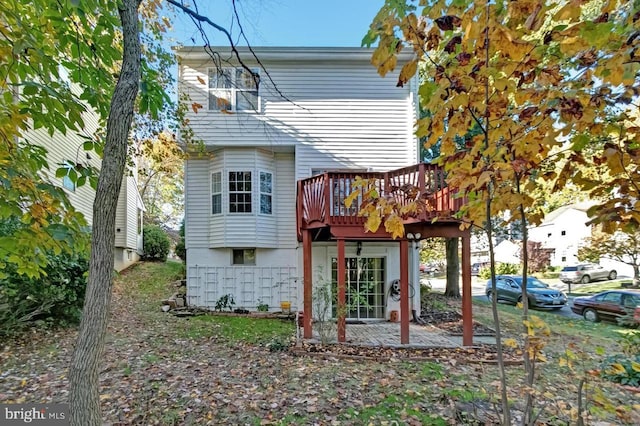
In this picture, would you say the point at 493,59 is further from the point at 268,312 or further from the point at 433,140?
the point at 268,312

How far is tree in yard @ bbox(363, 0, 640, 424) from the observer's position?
1797mm

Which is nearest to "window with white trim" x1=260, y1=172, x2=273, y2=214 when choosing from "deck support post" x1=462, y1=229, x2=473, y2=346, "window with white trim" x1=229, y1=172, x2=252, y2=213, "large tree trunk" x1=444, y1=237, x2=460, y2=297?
"window with white trim" x1=229, y1=172, x2=252, y2=213

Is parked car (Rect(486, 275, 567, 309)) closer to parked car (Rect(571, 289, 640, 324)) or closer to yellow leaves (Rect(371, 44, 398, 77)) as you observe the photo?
parked car (Rect(571, 289, 640, 324))

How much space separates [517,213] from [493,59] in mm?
984

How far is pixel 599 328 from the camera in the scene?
1044 centimetres

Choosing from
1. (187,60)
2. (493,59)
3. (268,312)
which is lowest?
(268,312)

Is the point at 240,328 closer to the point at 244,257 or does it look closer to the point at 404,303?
the point at 244,257

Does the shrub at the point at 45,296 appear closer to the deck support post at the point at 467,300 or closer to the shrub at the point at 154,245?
the deck support post at the point at 467,300

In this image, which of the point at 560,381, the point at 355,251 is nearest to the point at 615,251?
the point at 355,251

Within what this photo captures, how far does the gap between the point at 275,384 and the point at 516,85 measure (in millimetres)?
4419

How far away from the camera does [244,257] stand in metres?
10.9

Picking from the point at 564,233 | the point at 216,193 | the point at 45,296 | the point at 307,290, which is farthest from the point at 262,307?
the point at 564,233

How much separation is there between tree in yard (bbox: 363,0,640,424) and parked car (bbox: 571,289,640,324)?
11880mm

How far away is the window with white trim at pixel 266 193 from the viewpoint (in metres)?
10.7
